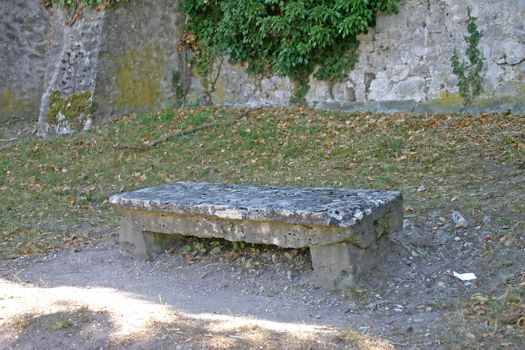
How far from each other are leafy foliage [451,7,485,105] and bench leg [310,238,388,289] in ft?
15.9

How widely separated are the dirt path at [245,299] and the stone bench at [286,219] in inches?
7.1

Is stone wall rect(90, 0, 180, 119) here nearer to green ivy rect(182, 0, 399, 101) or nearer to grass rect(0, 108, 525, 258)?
green ivy rect(182, 0, 399, 101)

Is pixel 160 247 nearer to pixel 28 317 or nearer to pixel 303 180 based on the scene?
pixel 28 317

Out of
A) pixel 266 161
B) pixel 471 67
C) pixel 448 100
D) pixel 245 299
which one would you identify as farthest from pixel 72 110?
pixel 245 299

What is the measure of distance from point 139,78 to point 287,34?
7.86ft

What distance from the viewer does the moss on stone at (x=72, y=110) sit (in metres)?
9.48

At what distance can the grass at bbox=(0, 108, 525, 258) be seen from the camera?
18.9 feet

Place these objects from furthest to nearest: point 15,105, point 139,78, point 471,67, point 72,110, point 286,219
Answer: point 15,105 < point 139,78 < point 72,110 < point 471,67 < point 286,219

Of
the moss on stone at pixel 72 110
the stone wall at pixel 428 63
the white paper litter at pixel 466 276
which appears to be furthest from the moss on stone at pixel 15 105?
the white paper litter at pixel 466 276

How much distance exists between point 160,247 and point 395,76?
499 cm

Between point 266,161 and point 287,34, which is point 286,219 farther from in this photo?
point 287,34

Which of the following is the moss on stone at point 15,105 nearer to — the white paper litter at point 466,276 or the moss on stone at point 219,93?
the moss on stone at point 219,93

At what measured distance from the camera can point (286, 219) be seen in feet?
12.8

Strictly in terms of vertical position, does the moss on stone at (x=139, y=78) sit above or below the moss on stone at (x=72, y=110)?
above
